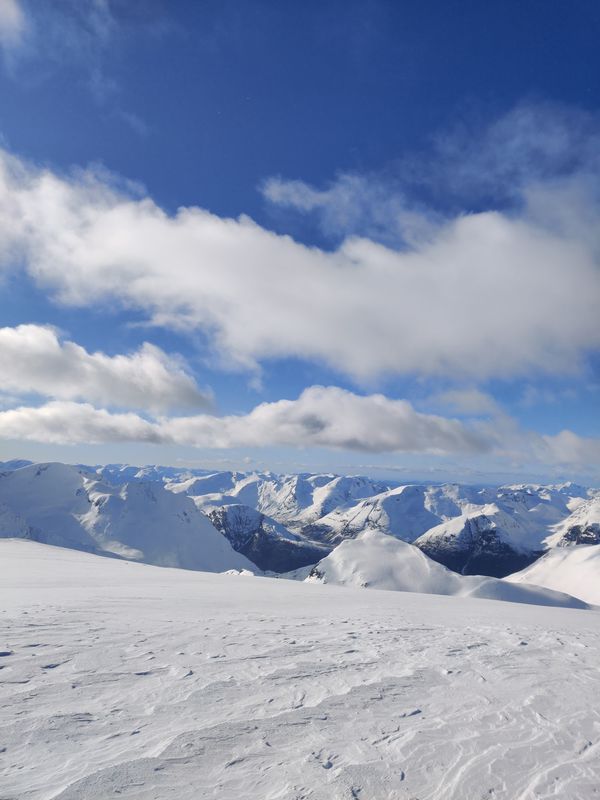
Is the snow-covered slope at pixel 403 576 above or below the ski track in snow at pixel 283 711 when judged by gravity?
below

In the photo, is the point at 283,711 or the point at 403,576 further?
the point at 403,576

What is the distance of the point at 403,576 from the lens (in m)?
161

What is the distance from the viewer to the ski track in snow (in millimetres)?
5164

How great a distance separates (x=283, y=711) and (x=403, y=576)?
168858 mm

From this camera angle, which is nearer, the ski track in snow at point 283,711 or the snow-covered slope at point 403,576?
the ski track in snow at point 283,711

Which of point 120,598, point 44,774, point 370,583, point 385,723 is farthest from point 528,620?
point 370,583

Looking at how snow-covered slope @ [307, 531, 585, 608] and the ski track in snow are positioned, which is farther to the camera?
snow-covered slope @ [307, 531, 585, 608]

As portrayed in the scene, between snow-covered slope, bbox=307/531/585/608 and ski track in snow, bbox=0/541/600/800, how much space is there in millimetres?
143424

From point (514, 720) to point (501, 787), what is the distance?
6.78ft

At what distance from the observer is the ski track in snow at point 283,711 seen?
16.9 ft

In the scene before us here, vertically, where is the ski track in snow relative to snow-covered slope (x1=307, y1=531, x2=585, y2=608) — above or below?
above

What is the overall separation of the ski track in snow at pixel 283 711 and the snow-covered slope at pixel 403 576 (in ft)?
471

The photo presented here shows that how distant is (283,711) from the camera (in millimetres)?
6828

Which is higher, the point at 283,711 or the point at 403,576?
the point at 283,711
